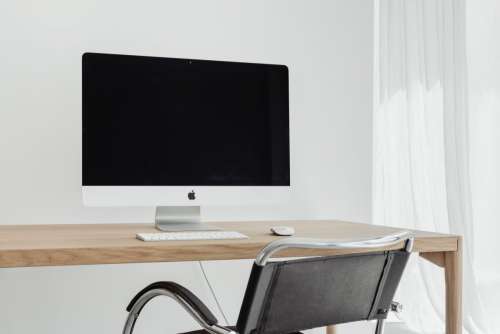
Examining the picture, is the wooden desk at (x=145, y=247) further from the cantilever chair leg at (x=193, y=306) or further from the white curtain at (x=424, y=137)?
the white curtain at (x=424, y=137)

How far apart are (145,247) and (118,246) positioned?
0.07 m

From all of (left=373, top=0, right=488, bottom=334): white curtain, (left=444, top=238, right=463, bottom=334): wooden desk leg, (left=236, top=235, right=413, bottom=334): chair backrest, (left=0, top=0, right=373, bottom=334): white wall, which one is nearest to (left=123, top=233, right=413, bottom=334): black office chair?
(left=236, top=235, right=413, bottom=334): chair backrest

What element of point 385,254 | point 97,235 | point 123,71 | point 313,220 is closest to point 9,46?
point 123,71

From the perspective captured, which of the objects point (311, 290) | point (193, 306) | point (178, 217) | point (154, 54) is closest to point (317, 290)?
point (311, 290)

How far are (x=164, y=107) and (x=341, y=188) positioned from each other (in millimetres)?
1135

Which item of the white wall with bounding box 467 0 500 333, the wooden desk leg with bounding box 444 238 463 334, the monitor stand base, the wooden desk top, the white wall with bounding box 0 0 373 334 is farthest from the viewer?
the white wall with bounding box 467 0 500 333

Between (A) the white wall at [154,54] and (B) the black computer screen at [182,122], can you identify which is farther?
(A) the white wall at [154,54]

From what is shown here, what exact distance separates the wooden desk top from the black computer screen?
22 cm

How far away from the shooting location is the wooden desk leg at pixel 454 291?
1.89m

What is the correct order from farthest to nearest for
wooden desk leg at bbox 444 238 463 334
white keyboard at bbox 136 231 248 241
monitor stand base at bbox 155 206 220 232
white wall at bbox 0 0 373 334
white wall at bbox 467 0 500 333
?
white wall at bbox 467 0 500 333 → white wall at bbox 0 0 373 334 → monitor stand base at bbox 155 206 220 232 → wooden desk leg at bbox 444 238 463 334 → white keyboard at bbox 136 231 248 241

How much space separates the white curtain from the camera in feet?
9.78

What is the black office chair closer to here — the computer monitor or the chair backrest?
the chair backrest

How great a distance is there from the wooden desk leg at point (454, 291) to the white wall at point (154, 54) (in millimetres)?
918

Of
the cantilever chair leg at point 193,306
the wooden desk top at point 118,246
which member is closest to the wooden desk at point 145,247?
the wooden desk top at point 118,246
